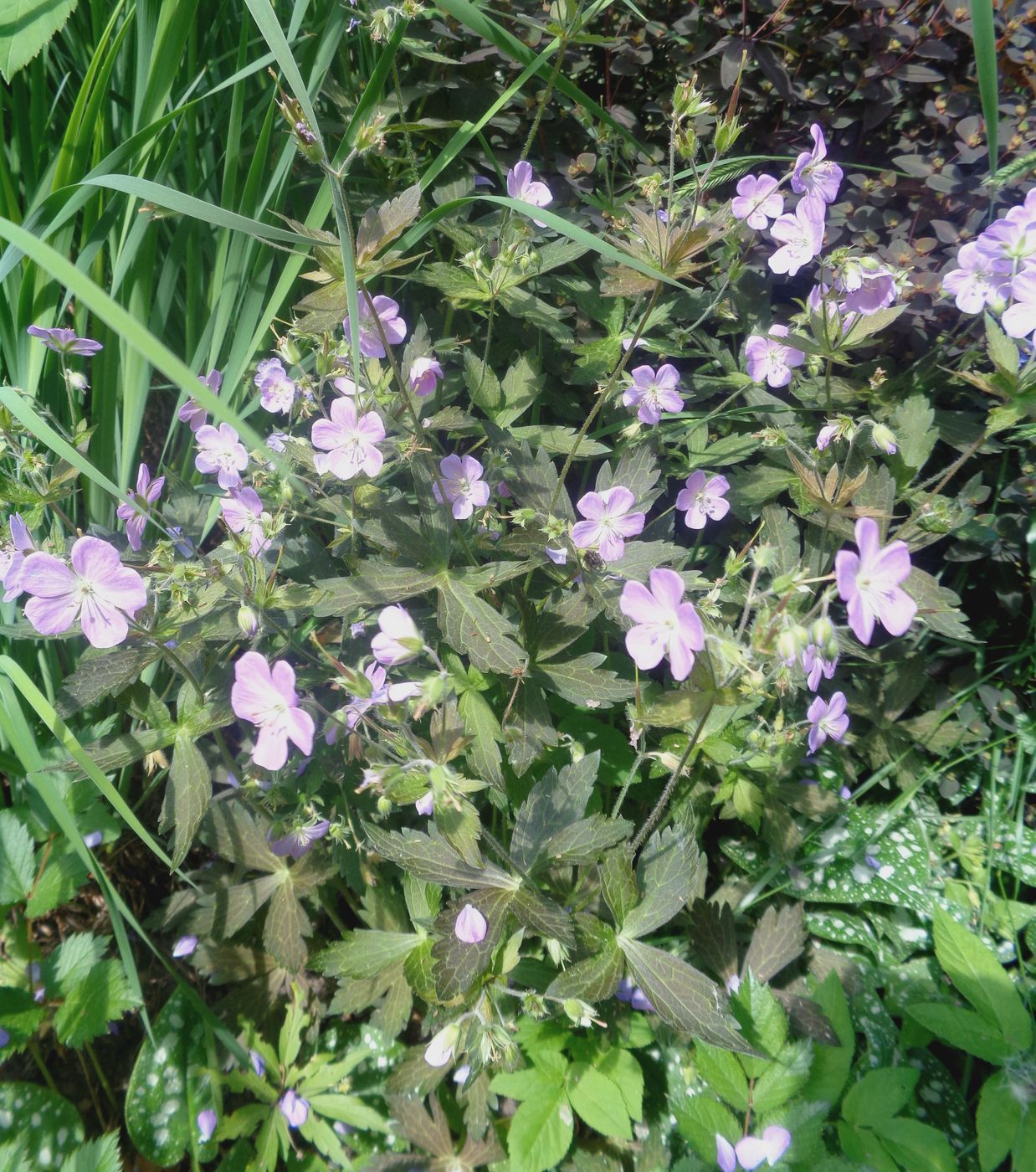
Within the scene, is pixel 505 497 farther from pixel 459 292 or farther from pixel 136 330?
pixel 136 330

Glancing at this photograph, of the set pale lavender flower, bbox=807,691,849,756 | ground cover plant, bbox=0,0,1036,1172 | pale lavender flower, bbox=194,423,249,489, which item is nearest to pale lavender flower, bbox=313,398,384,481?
ground cover plant, bbox=0,0,1036,1172

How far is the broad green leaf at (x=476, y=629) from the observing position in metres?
1.61

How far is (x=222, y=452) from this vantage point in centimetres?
187

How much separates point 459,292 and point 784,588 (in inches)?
45.2

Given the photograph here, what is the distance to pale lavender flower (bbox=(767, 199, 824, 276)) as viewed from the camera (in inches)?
72.3

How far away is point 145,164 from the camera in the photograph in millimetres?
1971

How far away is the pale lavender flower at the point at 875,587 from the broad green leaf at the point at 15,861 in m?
1.99

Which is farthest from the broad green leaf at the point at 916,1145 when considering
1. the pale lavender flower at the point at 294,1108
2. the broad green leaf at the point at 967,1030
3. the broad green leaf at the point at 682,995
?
the pale lavender flower at the point at 294,1108

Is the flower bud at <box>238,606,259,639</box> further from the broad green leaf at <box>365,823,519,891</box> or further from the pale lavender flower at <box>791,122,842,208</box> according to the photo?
the pale lavender flower at <box>791,122,842,208</box>

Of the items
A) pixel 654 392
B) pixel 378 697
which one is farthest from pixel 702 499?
pixel 378 697

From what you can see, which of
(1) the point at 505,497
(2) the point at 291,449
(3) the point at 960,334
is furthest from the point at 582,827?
(3) the point at 960,334

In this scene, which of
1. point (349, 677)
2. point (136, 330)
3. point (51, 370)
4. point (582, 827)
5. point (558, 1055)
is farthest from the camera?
point (51, 370)

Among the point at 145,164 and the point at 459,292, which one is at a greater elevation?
the point at 145,164

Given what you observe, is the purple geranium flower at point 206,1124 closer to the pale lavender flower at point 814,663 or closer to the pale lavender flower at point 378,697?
the pale lavender flower at point 378,697
